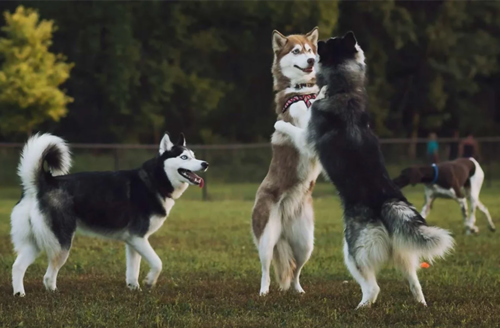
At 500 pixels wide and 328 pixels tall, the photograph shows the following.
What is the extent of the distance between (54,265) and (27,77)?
82.8 ft

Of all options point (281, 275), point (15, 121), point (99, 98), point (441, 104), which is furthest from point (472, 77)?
point (281, 275)

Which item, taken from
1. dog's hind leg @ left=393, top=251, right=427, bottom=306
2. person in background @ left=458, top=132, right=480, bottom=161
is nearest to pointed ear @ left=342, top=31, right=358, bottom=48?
dog's hind leg @ left=393, top=251, right=427, bottom=306

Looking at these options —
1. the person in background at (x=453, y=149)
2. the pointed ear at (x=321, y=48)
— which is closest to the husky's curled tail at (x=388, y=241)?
the pointed ear at (x=321, y=48)

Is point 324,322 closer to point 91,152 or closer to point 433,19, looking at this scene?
point 91,152

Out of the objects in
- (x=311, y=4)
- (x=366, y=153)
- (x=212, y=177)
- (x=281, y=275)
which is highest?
(x=311, y=4)

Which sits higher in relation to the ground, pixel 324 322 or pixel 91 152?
pixel 324 322

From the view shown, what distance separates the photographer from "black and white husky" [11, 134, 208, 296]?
8594 mm

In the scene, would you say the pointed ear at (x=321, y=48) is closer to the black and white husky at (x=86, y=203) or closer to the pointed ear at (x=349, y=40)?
the pointed ear at (x=349, y=40)

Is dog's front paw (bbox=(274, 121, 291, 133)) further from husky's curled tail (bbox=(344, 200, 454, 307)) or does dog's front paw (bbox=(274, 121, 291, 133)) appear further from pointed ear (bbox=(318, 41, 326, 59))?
husky's curled tail (bbox=(344, 200, 454, 307))

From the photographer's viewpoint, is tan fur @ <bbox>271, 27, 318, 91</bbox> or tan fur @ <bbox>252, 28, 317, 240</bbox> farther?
tan fur @ <bbox>271, 27, 318, 91</bbox>

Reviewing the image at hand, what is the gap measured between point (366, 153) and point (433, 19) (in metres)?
39.5

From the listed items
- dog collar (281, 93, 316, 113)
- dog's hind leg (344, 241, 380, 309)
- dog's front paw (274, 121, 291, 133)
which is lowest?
dog's hind leg (344, 241, 380, 309)

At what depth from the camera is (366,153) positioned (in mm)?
7621

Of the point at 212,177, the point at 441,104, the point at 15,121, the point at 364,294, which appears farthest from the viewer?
the point at 441,104
